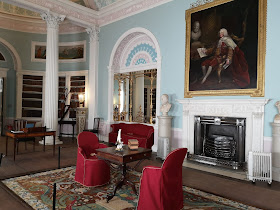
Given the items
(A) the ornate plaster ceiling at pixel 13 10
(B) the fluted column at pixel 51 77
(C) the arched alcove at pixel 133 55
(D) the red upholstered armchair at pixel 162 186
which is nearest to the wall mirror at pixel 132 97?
(C) the arched alcove at pixel 133 55

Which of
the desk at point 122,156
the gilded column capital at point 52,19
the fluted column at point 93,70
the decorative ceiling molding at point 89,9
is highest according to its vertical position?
the decorative ceiling molding at point 89,9

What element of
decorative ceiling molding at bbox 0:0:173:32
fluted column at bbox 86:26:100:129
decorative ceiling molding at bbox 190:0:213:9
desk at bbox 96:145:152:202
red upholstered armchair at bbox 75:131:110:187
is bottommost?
red upholstered armchair at bbox 75:131:110:187

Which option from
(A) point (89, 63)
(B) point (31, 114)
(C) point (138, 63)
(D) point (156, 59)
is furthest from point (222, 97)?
(B) point (31, 114)

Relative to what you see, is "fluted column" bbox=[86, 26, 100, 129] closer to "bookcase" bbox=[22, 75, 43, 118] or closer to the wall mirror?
the wall mirror

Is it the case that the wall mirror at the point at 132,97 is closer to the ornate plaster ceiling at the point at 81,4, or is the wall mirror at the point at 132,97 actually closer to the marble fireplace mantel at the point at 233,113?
the marble fireplace mantel at the point at 233,113

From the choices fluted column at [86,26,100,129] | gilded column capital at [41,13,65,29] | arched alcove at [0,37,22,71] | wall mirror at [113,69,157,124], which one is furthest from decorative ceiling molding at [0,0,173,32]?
arched alcove at [0,37,22,71]

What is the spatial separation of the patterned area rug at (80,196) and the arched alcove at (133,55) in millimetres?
4165

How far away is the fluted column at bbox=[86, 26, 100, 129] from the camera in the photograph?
34.1 feet

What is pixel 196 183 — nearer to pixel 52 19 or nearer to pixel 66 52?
pixel 52 19

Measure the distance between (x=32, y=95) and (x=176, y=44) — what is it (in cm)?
A: 830

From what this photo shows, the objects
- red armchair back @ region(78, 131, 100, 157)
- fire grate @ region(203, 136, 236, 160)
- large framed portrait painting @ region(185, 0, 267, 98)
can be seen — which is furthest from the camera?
fire grate @ region(203, 136, 236, 160)

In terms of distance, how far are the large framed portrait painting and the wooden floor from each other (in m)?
2.23

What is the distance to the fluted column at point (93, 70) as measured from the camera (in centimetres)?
1041

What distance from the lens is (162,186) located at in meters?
3.30
